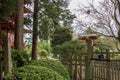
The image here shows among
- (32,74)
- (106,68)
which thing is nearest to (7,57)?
(32,74)

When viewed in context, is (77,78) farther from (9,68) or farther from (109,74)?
(9,68)

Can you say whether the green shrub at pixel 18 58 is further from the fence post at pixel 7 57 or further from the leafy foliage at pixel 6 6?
the fence post at pixel 7 57

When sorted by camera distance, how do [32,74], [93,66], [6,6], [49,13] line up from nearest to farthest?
[32,74] < [6,6] < [93,66] < [49,13]

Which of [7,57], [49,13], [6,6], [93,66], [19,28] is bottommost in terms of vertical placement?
[93,66]

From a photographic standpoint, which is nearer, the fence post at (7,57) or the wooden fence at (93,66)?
the fence post at (7,57)

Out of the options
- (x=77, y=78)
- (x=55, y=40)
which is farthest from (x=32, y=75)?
(x=55, y=40)

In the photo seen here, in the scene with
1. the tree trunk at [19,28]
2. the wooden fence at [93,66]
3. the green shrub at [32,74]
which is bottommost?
the wooden fence at [93,66]

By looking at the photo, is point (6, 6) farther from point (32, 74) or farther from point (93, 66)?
point (32, 74)

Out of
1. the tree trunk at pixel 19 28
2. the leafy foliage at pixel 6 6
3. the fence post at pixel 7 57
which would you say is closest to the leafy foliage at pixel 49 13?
the tree trunk at pixel 19 28

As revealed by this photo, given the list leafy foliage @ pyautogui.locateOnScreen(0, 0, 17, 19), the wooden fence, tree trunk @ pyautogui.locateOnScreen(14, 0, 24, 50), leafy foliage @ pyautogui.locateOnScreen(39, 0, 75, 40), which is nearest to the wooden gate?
the wooden fence

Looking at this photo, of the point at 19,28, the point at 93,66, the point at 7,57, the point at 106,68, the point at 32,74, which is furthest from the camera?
the point at 19,28

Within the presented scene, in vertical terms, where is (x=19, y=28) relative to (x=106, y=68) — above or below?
above

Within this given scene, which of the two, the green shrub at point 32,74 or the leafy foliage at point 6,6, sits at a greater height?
the leafy foliage at point 6,6

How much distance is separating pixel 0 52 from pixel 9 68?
93 centimetres
